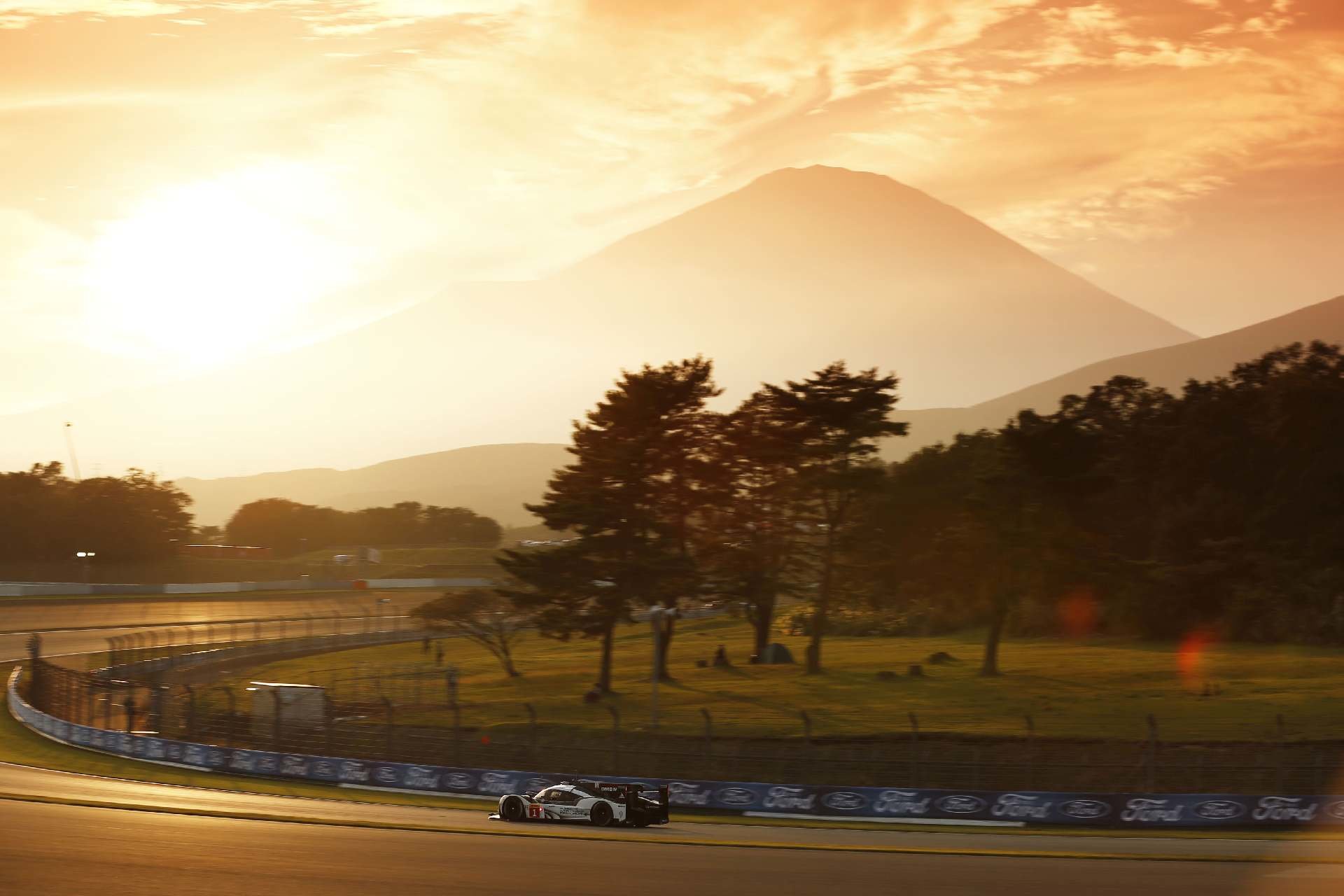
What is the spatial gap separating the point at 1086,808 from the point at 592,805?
13730 mm

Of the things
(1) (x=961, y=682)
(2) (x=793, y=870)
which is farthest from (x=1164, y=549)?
(2) (x=793, y=870)

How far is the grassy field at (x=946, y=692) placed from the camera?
45.0 m

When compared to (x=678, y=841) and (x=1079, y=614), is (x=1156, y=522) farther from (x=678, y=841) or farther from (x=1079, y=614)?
→ (x=678, y=841)

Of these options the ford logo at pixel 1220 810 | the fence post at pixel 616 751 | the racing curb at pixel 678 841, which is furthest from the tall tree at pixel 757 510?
the racing curb at pixel 678 841

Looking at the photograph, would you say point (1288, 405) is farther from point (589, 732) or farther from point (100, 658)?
point (100, 658)

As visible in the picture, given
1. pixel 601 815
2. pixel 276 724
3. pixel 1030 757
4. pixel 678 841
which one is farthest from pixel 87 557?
pixel 678 841

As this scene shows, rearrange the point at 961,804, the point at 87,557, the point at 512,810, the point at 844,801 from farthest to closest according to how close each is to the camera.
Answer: the point at 87,557
the point at 844,801
the point at 961,804
the point at 512,810

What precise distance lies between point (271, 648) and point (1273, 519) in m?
69.0

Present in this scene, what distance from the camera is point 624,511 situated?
61.9m

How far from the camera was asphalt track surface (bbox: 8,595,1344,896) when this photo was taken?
2253 centimetres

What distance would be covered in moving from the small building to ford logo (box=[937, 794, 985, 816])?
25.3m

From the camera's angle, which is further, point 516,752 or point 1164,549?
point 1164,549

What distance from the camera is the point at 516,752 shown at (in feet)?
149

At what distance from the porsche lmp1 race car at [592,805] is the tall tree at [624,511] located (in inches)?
997
